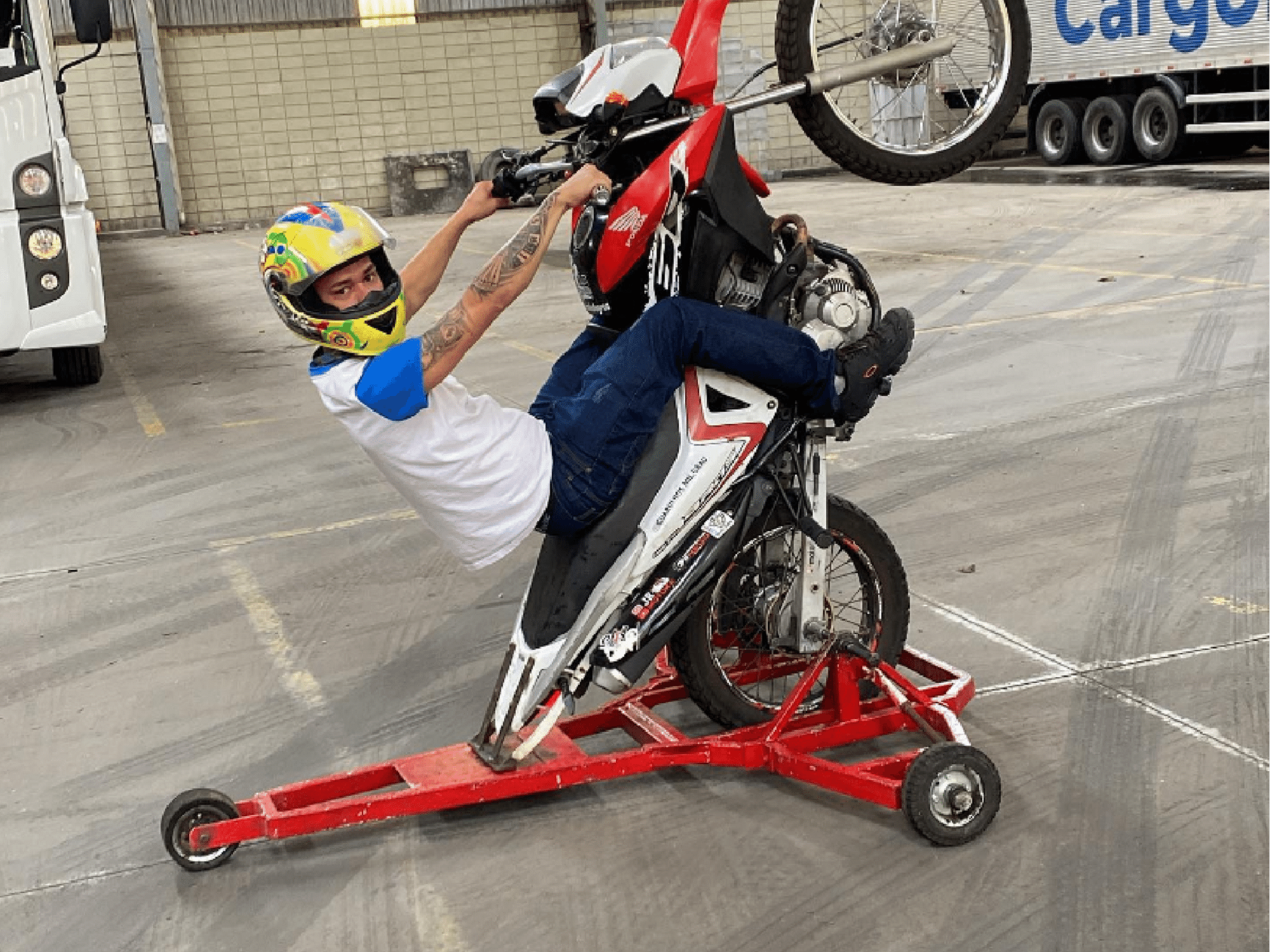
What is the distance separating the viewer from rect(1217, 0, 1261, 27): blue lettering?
59.5ft

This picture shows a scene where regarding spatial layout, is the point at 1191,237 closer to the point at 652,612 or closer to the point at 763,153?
the point at 652,612

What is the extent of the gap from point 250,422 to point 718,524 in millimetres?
5523

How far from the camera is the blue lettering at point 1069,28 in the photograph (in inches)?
803

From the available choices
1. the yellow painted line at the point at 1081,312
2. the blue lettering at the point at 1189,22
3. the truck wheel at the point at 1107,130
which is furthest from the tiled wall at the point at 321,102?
the yellow painted line at the point at 1081,312

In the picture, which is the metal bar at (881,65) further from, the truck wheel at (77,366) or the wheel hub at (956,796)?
the truck wheel at (77,366)

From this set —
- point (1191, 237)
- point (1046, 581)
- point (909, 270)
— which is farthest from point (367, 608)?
point (1191, 237)

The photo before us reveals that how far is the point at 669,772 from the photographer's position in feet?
12.8

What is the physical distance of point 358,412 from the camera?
3.40 meters

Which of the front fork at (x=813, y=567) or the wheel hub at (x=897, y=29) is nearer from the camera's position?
the front fork at (x=813, y=567)

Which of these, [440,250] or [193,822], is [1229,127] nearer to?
[440,250]

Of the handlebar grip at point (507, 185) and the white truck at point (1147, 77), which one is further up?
the handlebar grip at point (507, 185)

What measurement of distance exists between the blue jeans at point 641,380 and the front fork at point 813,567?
0.82ft

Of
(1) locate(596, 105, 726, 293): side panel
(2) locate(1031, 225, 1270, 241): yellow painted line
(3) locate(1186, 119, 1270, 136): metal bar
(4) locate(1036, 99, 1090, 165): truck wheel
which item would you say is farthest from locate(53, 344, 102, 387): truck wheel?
(4) locate(1036, 99, 1090, 165): truck wheel

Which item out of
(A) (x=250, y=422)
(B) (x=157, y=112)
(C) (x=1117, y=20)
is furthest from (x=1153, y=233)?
(B) (x=157, y=112)
